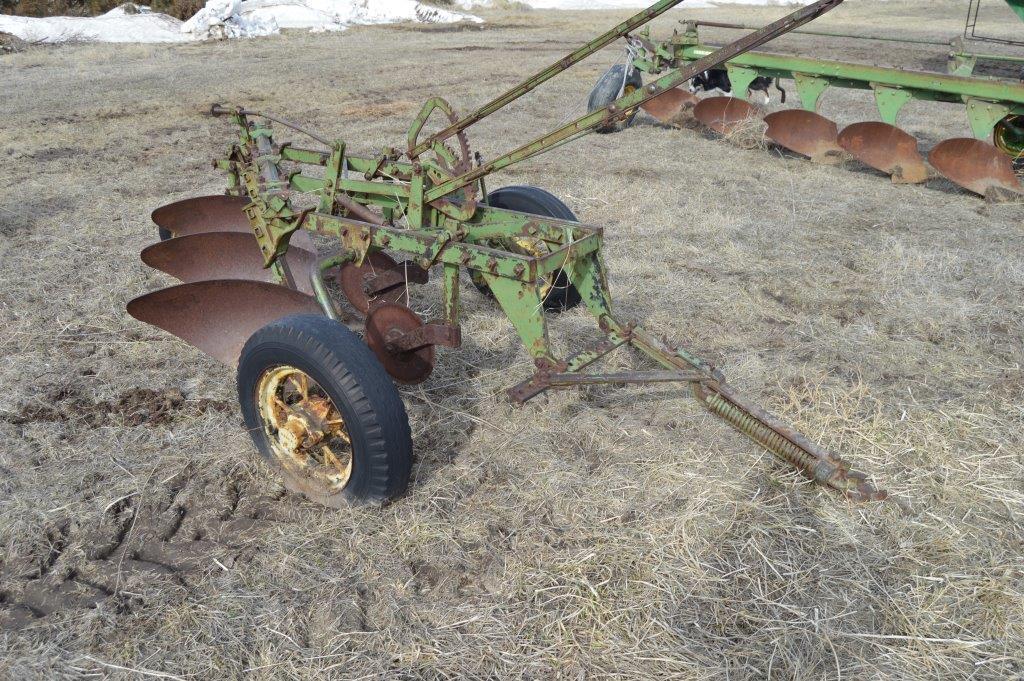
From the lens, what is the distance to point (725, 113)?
28.5 feet

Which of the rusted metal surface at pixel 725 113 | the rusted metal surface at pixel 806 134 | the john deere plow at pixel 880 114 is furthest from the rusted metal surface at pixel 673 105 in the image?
the rusted metal surface at pixel 806 134

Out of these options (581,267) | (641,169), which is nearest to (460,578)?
(581,267)

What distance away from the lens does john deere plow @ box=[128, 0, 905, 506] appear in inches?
106

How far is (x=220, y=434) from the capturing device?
338cm

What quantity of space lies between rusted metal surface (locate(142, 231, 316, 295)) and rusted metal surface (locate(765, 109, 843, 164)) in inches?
224

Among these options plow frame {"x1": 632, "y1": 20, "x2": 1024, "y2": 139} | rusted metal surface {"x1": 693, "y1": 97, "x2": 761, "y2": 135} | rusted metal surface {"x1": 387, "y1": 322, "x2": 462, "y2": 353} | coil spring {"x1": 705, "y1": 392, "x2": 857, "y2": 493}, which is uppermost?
plow frame {"x1": 632, "y1": 20, "x2": 1024, "y2": 139}

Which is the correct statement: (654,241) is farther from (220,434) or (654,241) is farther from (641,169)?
(220,434)

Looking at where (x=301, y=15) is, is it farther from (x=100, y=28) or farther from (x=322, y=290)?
(x=322, y=290)

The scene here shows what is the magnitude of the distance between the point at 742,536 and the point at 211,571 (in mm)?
1878

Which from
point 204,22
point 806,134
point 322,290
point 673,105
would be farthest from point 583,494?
point 204,22

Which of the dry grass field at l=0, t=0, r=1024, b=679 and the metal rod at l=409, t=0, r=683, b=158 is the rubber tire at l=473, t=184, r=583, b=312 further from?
the metal rod at l=409, t=0, r=683, b=158

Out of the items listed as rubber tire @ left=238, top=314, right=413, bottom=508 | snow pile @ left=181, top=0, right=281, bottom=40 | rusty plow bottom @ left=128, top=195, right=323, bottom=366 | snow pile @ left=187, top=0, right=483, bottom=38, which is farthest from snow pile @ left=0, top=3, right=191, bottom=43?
rubber tire @ left=238, top=314, right=413, bottom=508

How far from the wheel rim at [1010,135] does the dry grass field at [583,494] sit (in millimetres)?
1695

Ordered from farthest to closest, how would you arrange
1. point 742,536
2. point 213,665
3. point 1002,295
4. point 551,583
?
point 1002,295 → point 742,536 → point 551,583 → point 213,665
